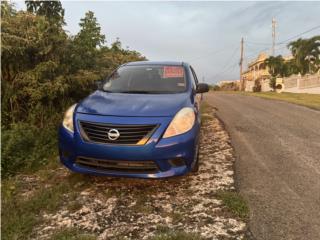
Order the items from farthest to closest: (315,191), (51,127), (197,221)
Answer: (51,127) → (315,191) → (197,221)

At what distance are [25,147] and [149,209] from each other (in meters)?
2.61

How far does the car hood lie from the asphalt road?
4.46ft

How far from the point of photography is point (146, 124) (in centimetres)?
345

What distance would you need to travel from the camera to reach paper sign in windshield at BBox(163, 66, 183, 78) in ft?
16.4

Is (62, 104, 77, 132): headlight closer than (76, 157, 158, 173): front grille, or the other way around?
(76, 157, 158, 173): front grille

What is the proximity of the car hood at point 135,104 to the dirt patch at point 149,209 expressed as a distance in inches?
37.8

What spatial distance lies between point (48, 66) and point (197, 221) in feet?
14.1

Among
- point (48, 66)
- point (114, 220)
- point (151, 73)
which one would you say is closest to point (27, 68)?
point (48, 66)

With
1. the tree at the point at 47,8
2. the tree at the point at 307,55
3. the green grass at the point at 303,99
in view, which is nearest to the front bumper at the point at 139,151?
the tree at the point at 47,8

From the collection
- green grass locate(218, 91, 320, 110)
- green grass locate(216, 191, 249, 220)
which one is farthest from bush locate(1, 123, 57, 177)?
green grass locate(218, 91, 320, 110)

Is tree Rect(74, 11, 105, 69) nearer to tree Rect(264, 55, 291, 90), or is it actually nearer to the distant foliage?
the distant foliage

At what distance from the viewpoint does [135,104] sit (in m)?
3.85

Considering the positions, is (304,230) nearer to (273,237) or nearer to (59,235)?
(273,237)

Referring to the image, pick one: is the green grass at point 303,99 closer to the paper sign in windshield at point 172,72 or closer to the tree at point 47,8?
the paper sign in windshield at point 172,72
